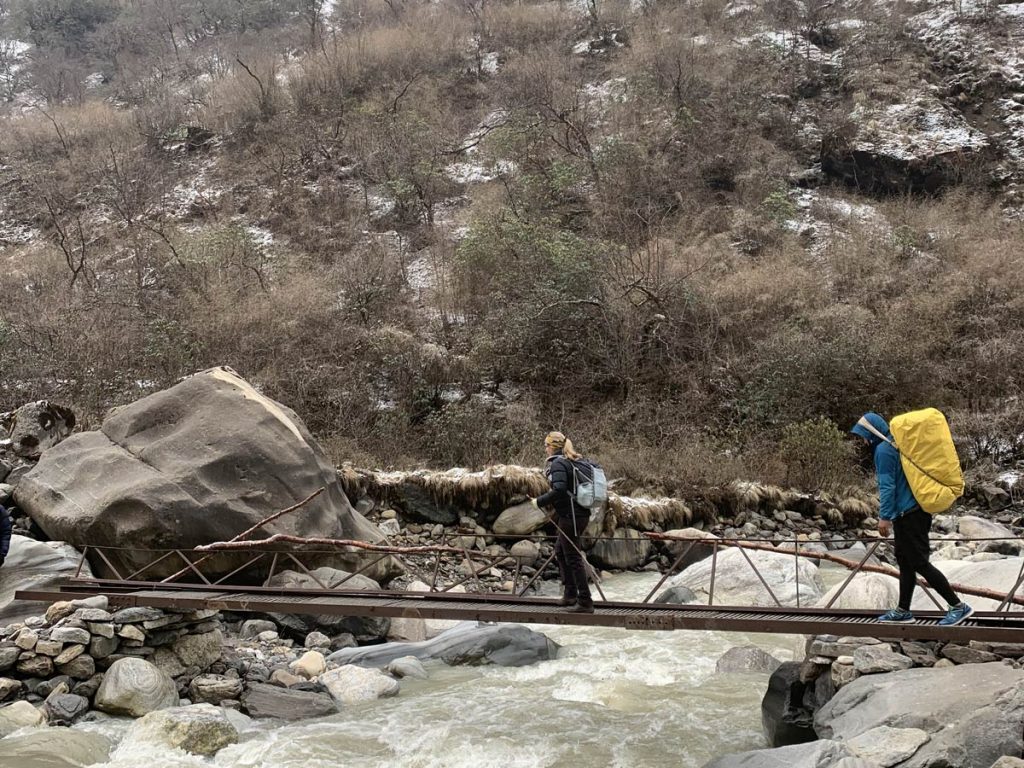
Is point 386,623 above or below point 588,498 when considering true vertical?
below

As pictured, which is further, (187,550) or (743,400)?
(743,400)

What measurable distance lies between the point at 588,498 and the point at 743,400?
11.1 meters

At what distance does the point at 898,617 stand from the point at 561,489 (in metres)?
2.35

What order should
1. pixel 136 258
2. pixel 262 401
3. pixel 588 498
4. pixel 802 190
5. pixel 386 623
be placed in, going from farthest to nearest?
pixel 802 190, pixel 136 258, pixel 262 401, pixel 386 623, pixel 588 498

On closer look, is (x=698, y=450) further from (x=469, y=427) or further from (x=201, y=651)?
(x=201, y=651)

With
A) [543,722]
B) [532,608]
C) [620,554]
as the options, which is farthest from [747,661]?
[620,554]

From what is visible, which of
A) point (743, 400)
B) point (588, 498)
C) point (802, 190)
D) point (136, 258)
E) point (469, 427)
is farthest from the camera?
point (802, 190)

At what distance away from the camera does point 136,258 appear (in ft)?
65.2

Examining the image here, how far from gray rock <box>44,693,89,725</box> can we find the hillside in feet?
26.5

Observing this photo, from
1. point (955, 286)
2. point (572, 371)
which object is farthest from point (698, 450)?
point (955, 286)

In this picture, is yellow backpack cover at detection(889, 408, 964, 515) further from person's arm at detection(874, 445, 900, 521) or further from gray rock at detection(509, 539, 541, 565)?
gray rock at detection(509, 539, 541, 565)

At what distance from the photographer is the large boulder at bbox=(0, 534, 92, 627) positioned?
7223mm

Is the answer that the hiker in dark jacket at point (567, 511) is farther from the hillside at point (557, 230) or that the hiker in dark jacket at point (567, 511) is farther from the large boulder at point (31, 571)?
the hillside at point (557, 230)

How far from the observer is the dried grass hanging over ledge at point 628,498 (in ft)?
40.8
